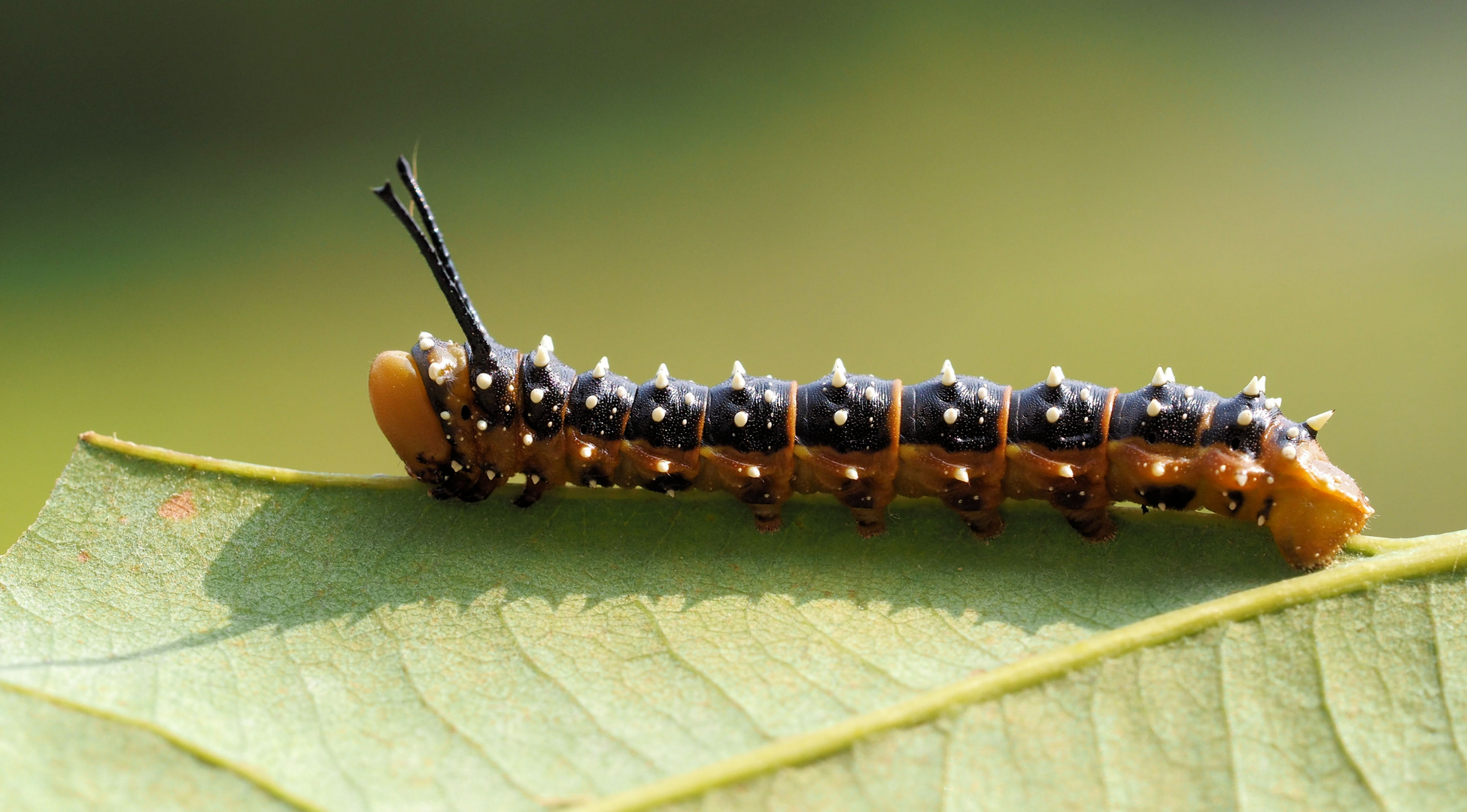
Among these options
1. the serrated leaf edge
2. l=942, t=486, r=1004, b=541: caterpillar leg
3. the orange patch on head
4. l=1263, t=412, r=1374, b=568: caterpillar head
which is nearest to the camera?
the serrated leaf edge

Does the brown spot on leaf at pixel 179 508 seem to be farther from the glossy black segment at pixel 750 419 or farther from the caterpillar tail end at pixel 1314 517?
the caterpillar tail end at pixel 1314 517

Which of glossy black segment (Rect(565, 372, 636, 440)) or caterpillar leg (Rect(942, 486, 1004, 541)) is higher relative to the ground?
glossy black segment (Rect(565, 372, 636, 440))

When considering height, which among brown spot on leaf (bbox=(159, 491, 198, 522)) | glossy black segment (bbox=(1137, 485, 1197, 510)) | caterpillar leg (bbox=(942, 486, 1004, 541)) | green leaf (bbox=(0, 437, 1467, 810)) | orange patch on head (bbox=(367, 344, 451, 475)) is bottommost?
green leaf (bbox=(0, 437, 1467, 810))

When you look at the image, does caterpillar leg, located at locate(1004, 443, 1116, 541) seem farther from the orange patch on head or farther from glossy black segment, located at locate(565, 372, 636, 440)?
the orange patch on head

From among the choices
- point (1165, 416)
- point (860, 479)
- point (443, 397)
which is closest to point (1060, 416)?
point (1165, 416)

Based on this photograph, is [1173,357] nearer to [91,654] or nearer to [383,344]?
[383,344]

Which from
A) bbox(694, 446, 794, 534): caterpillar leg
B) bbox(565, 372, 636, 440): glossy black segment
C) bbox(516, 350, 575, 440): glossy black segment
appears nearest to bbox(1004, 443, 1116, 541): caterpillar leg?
bbox(694, 446, 794, 534): caterpillar leg
